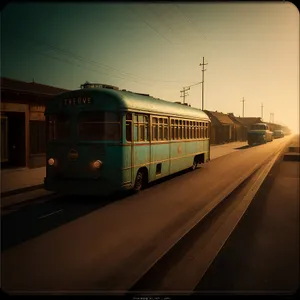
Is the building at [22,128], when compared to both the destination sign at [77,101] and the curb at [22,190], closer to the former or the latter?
the curb at [22,190]

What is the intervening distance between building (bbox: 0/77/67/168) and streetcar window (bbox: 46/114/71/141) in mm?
7787

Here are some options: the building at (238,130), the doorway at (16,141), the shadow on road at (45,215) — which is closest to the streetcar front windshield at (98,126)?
the shadow on road at (45,215)

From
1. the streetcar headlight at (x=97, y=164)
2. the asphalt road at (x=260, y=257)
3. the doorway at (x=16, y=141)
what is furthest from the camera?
the doorway at (x=16, y=141)

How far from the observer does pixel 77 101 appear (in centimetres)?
995

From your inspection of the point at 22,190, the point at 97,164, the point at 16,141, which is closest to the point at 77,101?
the point at 97,164

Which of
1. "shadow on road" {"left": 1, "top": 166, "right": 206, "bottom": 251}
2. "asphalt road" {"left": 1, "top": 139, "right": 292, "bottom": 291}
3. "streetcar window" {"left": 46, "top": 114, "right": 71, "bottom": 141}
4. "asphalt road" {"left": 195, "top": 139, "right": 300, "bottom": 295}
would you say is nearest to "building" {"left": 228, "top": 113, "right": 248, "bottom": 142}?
"asphalt road" {"left": 1, "top": 139, "right": 292, "bottom": 291}

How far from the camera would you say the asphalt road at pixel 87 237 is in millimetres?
4727

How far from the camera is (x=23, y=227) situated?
24.1 ft

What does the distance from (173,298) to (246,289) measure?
1008 millimetres

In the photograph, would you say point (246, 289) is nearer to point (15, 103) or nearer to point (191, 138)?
point (191, 138)

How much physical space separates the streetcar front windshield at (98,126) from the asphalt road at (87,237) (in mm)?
1944

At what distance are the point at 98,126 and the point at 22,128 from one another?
10183mm

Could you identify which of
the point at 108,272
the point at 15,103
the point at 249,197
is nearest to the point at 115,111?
the point at 249,197

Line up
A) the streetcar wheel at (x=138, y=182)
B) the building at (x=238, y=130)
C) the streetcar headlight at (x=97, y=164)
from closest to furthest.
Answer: the streetcar headlight at (x=97, y=164) < the streetcar wheel at (x=138, y=182) < the building at (x=238, y=130)
